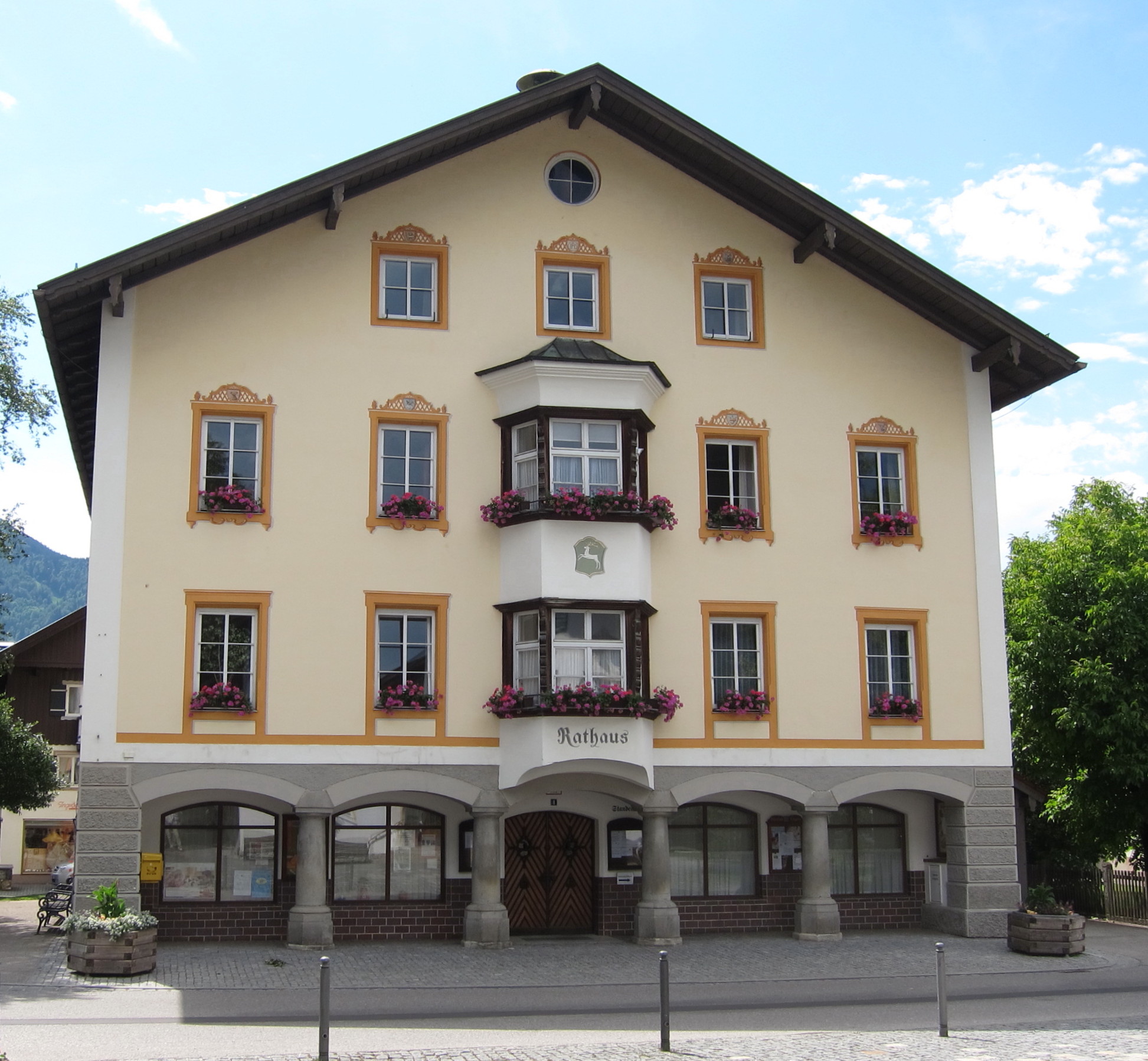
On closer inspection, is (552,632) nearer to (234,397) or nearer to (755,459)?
(755,459)

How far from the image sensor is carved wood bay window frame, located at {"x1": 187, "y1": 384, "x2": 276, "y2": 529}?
889 inches

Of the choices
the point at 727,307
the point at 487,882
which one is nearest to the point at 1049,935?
the point at 487,882

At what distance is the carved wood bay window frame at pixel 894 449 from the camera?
81.7ft

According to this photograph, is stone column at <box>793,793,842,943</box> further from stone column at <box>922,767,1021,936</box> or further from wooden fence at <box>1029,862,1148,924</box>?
wooden fence at <box>1029,862,1148,924</box>

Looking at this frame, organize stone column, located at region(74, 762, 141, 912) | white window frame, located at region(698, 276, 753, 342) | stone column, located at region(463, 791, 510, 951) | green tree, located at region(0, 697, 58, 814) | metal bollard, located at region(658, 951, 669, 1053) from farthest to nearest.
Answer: green tree, located at region(0, 697, 58, 814) < white window frame, located at region(698, 276, 753, 342) < stone column, located at region(463, 791, 510, 951) < stone column, located at region(74, 762, 141, 912) < metal bollard, located at region(658, 951, 669, 1053)

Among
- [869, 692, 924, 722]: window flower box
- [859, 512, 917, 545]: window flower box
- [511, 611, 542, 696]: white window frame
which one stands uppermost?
[859, 512, 917, 545]: window flower box

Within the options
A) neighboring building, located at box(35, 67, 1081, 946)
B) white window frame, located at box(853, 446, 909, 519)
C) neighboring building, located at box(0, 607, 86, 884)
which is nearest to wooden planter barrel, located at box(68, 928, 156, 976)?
neighboring building, located at box(35, 67, 1081, 946)

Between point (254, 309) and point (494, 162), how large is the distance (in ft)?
16.6

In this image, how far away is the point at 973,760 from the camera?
24.4 m

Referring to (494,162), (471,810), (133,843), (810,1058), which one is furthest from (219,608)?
(810,1058)

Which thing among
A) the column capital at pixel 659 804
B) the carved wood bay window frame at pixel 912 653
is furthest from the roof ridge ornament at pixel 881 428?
the column capital at pixel 659 804

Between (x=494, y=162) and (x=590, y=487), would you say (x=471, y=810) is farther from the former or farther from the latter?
(x=494, y=162)

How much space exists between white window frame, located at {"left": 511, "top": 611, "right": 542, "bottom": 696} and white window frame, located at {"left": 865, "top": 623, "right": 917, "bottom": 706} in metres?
5.99

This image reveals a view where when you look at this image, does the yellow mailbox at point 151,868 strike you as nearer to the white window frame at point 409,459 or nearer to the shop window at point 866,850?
the white window frame at point 409,459
